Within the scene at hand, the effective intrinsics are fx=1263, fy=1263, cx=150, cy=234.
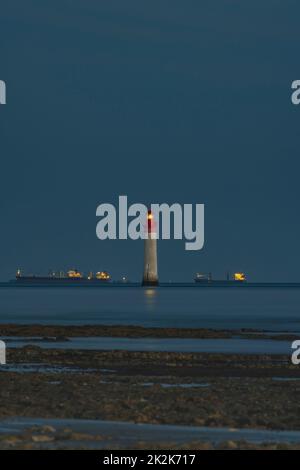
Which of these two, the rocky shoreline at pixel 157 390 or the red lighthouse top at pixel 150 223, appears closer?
the rocky shoreline at pixel 157 390

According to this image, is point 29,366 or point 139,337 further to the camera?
point 139,337

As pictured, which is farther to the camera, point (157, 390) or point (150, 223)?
point (150, 223)

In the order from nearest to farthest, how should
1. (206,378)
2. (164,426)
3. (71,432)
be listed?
(71,432), (164,426), (206,378)

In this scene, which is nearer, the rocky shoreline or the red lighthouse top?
the rocky shoreline

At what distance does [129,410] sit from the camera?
22688 mm

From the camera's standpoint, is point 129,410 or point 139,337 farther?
point 139,337

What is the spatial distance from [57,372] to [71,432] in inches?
505

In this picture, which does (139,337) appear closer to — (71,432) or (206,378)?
(206,378)

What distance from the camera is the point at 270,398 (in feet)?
83.7

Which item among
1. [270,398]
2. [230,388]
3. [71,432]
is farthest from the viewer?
[230,388]
